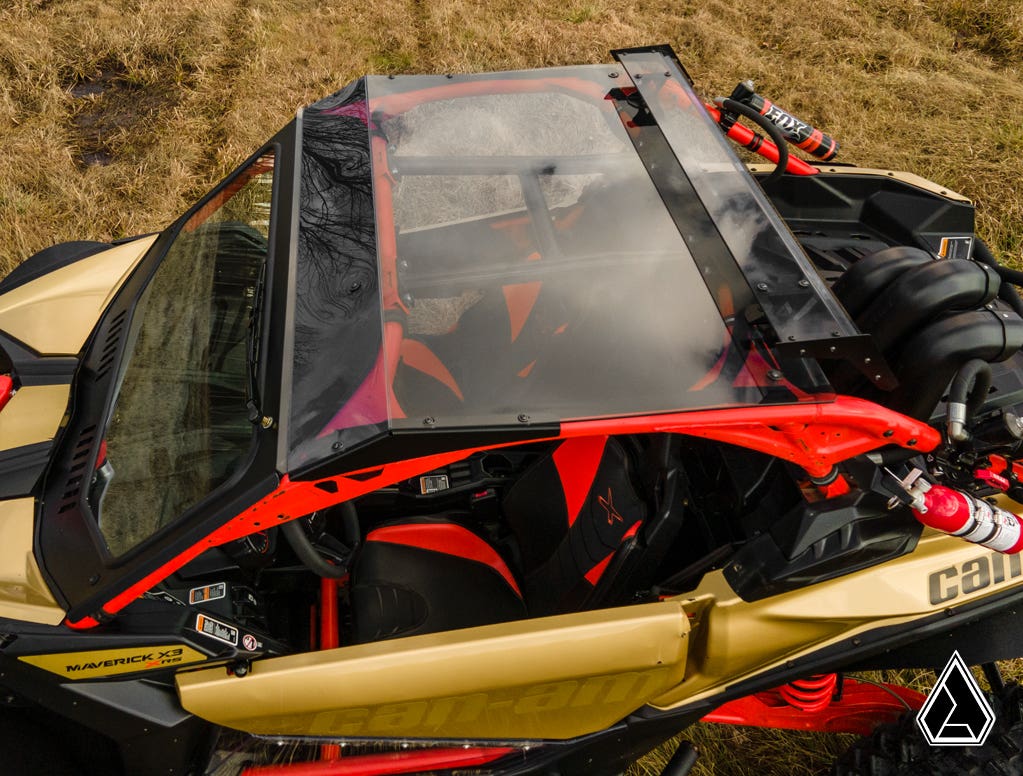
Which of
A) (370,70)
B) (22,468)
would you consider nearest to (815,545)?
(22,468)

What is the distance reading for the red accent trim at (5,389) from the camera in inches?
98.2

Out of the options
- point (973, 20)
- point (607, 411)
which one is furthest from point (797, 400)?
point (973, 20)

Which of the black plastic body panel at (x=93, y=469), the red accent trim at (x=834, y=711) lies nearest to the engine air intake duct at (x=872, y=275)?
the red accent trim at (x=834, y=711)

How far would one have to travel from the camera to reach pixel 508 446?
1991 millimetres

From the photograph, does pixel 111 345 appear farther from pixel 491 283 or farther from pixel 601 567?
pixel 601 567

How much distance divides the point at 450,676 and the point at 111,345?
1.20 metres

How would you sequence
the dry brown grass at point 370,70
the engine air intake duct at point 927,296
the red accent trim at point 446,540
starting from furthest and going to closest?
the dry brown grass at point 370,70 → the red accent trim at point 446,540 → the engine air intake duct at point 927,296

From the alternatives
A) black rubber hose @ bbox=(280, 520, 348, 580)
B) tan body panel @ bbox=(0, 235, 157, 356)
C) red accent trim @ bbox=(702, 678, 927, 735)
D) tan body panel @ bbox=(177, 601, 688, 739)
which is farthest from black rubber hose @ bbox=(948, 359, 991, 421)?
tan body panel @ bbox=(0, 235, 157, 356)

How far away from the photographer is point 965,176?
437cm

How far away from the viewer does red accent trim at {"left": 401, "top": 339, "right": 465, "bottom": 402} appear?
1560mm

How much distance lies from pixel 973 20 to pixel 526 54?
2838mm

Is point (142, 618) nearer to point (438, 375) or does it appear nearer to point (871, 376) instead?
point (438, 375)

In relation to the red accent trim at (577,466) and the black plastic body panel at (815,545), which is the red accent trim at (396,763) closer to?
the red accent trim at (577,466)

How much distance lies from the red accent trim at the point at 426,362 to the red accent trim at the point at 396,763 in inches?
37.0
